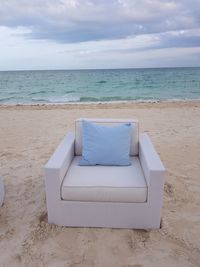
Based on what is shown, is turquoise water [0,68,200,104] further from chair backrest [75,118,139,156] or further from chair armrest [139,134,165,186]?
chair armrest [139,134,165,186]

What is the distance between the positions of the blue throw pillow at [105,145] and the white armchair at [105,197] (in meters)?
0.25

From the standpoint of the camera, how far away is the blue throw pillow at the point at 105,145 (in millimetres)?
2412

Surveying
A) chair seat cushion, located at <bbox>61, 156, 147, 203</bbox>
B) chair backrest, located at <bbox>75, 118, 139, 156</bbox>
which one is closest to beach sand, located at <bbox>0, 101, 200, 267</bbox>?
chair seat cushion, located at <bbox>61, 156, 147, 203</bbox>

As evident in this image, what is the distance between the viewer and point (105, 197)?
2027 mm

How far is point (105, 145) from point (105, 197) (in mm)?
540

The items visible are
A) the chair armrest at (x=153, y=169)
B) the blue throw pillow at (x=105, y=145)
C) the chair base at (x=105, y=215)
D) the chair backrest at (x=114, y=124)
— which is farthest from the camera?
the chair backrest at (x=114, y=124)

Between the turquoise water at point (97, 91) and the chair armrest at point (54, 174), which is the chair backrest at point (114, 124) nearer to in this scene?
the chair armrest at point (54, 174)

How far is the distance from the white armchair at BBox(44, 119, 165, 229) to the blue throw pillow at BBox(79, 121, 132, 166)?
9.7 inches

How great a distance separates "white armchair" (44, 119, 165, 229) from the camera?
2000mm

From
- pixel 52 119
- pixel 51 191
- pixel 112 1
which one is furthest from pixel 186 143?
pixel 112 1

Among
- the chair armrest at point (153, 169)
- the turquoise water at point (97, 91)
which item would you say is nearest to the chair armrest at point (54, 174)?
the chair armrest at point (153, 169)

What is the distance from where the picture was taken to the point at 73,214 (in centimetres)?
209

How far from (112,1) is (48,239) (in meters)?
6.38

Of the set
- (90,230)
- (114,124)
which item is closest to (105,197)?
(90,230)
